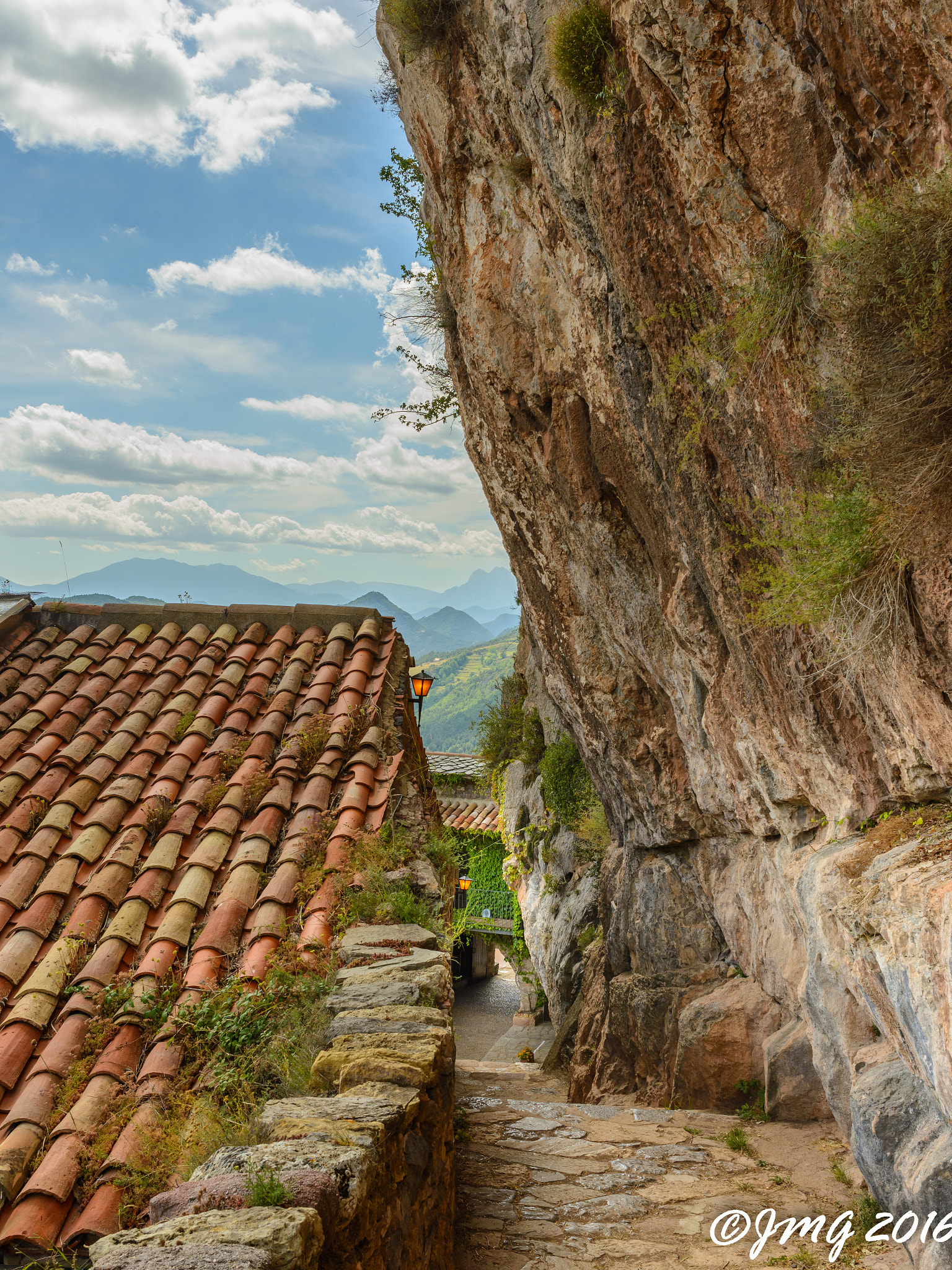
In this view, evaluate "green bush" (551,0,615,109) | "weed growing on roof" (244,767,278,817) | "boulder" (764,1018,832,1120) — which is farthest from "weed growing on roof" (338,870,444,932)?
"green bush" (551,0,615,109)

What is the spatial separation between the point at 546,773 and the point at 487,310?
9.51 metres

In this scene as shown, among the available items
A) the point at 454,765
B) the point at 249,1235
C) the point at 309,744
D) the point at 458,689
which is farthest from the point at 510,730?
the point at 458,689

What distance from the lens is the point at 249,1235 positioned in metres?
1.69

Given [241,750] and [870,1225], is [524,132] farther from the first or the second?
[870,1225]

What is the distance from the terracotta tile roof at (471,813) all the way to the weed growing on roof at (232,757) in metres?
15.9

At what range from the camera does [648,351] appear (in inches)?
215

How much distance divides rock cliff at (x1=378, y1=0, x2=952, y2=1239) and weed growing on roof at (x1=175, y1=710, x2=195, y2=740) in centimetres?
392

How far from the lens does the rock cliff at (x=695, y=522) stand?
3500 millimetres

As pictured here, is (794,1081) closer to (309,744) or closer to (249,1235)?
(309,744)

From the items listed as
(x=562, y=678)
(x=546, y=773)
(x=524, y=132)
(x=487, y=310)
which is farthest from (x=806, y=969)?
(x=546, y=773)

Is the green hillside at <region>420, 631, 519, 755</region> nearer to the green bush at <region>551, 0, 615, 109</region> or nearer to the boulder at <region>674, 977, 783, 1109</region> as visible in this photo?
the boulder at <region>674, 977, 783, 1109</region>

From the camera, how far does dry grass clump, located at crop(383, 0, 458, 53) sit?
656 centimetres

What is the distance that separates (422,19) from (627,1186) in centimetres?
885

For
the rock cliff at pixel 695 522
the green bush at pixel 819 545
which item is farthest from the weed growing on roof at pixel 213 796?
the rock cliff at pixel 695 522
